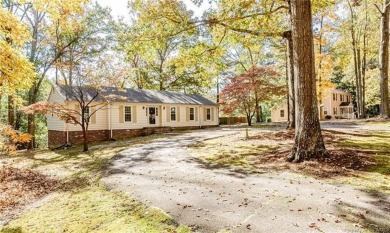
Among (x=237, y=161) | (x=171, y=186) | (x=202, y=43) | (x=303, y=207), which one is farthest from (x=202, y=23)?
(x=303, y=207)

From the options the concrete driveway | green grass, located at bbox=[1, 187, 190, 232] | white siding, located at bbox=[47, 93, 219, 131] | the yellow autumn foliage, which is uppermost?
the yellow autumn foliage

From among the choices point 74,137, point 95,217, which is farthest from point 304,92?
point 74,137

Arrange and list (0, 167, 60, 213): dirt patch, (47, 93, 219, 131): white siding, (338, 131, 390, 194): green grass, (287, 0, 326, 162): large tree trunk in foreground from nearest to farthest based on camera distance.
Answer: (338, 131, 390, 194): green grass → (0, 167, 60, 213): dirt patch → (287, 0, 326, 162): large tree trunk in foreground → (47, 93, 219, 131): white siding

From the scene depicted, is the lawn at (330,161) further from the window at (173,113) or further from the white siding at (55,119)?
the window at (173,113)

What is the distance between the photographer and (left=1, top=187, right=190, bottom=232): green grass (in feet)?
14.8

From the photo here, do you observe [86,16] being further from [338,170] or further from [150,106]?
[338,170]

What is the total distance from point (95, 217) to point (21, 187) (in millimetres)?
4850

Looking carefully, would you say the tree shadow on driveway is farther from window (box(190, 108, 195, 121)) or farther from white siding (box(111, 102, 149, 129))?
window (box(190, 108, 195, 121))

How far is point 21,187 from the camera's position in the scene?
841 centimetres

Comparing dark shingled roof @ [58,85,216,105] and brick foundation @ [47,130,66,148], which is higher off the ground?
dark shingled roof @ [58,85,216,105]

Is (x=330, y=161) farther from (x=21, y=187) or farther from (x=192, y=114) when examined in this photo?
(x=192, y=114)

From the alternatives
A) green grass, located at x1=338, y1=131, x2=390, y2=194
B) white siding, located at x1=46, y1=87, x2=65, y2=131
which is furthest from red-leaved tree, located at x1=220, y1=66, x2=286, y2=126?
white siding, located at x1=46, y1=87, x2=65, y2=131

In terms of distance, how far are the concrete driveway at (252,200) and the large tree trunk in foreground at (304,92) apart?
130 cm

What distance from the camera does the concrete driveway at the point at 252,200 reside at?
4.09 m
